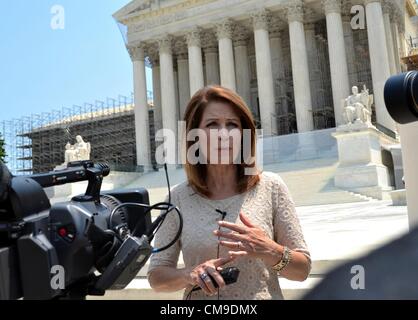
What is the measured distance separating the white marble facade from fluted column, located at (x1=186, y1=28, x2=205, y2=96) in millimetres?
79

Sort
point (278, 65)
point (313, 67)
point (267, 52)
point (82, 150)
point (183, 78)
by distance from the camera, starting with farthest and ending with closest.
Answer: point (183, 78) < point (278, 65) < point (313, 67) < point (267, 52) < point (82, 150)

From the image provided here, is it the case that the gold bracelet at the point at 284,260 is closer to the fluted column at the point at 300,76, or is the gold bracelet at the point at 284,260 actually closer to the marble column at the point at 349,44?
the fluted column at the point at 300,76

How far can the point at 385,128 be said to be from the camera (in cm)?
3095

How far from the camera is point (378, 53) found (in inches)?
1296

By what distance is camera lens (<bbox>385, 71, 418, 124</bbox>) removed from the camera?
1.17m

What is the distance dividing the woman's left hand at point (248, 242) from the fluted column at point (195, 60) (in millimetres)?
37045

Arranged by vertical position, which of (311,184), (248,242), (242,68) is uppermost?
(242,68)

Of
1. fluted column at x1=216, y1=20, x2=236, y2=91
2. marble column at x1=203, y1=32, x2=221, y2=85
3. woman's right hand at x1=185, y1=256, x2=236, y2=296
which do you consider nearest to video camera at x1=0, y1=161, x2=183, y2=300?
woman's right hand at x1=185, y1=256, x2=236, y2=296

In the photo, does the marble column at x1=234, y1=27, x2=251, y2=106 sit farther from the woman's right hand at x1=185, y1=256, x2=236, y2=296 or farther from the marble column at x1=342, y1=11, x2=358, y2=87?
the woman's right hand at x1=185, y1=256, x2=236, y2=296

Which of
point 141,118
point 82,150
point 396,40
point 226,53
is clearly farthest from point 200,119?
point 396,40

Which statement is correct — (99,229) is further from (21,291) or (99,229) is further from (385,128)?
(385,128)

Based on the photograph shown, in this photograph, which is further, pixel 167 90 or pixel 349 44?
pixel 167 90

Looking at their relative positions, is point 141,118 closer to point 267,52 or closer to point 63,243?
point 267,52
